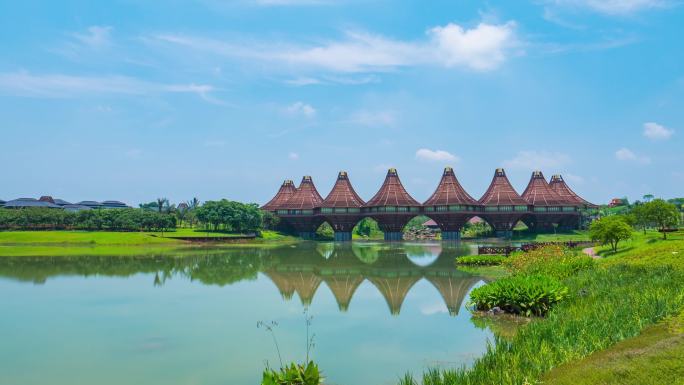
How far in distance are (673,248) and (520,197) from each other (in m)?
48.1

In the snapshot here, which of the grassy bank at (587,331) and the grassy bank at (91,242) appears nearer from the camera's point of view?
the grassy bank at (587,331)

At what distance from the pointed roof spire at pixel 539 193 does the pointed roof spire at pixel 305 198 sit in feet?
93.6

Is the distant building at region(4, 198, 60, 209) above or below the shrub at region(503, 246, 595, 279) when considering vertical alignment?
above

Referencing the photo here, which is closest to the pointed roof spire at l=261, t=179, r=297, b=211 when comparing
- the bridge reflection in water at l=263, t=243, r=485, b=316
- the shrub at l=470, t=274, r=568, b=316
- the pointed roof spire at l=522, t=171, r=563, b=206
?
the pointed roof spire at l=522, t=171, r=563, b=206

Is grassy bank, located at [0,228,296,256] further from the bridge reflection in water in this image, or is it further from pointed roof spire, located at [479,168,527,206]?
pointed roof spire, located at [479,168,527,206]

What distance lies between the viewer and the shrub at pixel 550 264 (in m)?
20.5

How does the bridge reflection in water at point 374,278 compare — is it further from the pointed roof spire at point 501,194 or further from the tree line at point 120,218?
the pointed roof spire at point 501,194

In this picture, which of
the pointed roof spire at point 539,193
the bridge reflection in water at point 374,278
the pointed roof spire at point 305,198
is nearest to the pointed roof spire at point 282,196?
the pointed roof spire at point 305,198

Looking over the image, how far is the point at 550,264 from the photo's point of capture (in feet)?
72.0

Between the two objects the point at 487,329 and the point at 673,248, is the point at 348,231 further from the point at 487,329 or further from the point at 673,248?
the point at 487,329

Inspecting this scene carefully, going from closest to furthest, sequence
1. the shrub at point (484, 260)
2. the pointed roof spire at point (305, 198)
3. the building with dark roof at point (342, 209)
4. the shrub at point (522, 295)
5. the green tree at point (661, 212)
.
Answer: the shrub at point (522, 295) < the shrub at point (484, 260) < the green tree at point (661, 212) < the building with dark roof at point (342, 209) < the pointed roof spire at point (305, 198)

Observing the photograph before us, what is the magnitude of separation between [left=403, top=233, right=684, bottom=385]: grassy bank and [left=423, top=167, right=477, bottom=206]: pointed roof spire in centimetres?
5148

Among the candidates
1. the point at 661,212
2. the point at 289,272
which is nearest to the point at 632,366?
the point at 289,272

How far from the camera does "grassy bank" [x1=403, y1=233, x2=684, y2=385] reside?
779 cm
